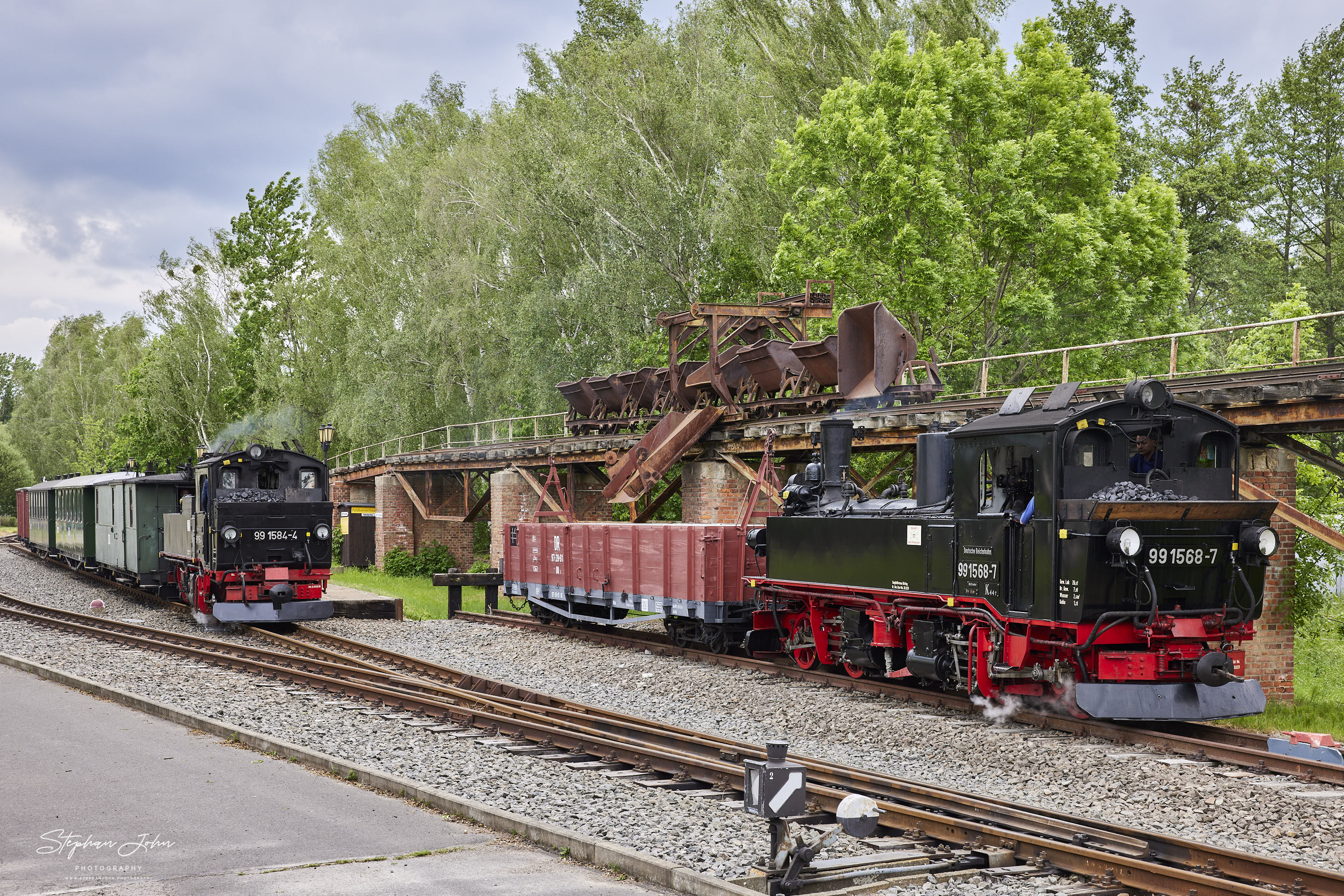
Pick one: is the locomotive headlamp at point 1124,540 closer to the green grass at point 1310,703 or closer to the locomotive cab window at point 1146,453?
the locomotive cab window at point 1146,453

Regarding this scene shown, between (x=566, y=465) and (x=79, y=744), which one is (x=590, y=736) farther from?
(x=566, y=465)

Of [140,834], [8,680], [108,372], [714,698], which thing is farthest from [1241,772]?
[108,372]

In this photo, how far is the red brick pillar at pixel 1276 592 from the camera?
42.8 feet

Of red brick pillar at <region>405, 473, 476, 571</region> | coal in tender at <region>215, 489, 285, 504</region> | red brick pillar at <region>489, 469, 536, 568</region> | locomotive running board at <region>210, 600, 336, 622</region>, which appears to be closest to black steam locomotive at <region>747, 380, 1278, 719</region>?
locomotive running board at <region>210, 600, 336, 622</region>

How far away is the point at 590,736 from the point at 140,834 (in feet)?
12.4

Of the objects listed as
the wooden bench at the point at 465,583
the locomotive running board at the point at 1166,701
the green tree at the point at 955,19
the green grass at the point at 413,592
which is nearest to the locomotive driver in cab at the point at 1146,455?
the locomotive running board at the point at 1166,701

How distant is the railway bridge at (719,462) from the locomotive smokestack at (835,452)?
92 cm

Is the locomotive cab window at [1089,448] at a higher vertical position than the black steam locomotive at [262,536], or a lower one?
higher

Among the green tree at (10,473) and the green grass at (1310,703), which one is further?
the green tree at (10,473)

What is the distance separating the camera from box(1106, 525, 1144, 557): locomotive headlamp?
32.2 ft

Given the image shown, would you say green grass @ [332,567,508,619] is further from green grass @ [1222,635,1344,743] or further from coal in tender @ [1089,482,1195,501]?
coal in tender @ [1089,482,1195,501]

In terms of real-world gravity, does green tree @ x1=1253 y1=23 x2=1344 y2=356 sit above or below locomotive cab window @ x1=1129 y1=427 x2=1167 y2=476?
above

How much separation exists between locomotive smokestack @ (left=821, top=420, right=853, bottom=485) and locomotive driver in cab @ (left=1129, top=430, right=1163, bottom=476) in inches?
185

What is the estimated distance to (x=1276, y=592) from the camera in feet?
43.0
